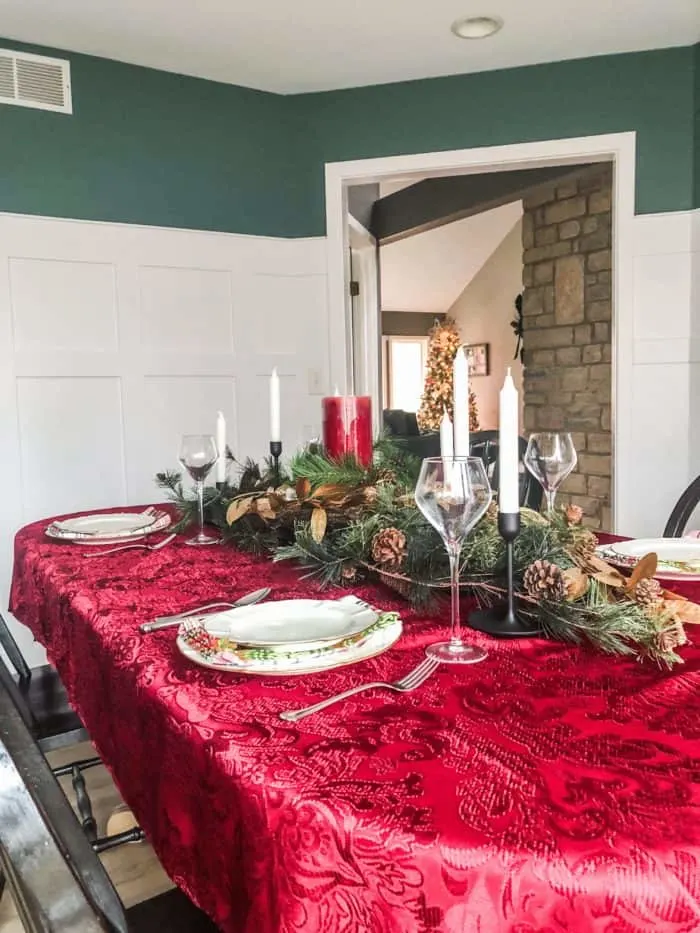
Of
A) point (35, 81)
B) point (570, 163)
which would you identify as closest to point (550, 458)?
point (570, 163)

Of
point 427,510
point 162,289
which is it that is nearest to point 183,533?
point 427,510

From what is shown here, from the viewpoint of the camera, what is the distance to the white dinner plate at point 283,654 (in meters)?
0.81

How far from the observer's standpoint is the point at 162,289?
3.20 meters

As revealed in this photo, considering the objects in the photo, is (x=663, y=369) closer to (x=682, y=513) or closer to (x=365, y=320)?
(x=682, y=513)

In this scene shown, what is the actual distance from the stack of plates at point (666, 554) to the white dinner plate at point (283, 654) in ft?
1.64

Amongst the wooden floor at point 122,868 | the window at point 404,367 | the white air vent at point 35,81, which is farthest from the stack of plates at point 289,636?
the window at point 404,367

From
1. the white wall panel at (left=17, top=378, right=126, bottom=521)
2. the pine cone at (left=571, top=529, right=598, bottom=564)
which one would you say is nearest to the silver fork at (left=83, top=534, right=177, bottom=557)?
the pine cone at (left=571, top=529, right=598, bottom=564)

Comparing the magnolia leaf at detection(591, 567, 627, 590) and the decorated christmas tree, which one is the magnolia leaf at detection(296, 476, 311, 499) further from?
the decorated christmas tree

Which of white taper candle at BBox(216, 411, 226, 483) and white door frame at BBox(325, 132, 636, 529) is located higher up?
white door frame at BBox(325, 132, 636, 529)

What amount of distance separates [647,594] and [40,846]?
2.21 ft

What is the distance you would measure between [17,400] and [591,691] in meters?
2.68

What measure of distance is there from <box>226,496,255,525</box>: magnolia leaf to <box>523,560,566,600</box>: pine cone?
67cm

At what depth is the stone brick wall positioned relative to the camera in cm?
480

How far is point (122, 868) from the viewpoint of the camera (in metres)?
1.74
